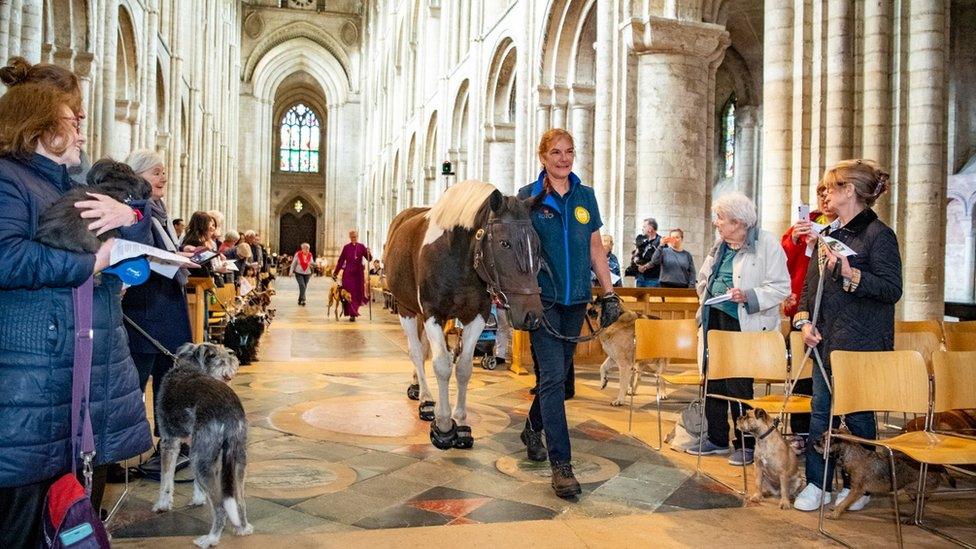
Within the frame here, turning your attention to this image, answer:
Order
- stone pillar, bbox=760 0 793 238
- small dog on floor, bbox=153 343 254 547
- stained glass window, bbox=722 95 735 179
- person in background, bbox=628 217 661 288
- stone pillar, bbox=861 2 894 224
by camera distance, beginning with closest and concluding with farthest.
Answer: small dog on floor, bbox=153 343 254 547 < stone pillar, bbox=861 2 894 224 < stone pillar, bbox=760 0 793 238 < person in background, bbox=628 217 661 288 < stained glass window, bbox=722 95 735 179

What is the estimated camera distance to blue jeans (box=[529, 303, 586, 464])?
3.84 meters

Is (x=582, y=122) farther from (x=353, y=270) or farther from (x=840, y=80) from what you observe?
(x=840, y=80)

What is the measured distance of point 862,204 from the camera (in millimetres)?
3674

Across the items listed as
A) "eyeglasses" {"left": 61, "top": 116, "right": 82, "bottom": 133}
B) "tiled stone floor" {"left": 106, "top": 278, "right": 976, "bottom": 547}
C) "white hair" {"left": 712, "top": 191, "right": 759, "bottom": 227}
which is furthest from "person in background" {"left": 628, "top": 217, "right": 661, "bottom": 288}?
"eyeglasses" {"left": 61, "top": 116, "right": 82, "bottom": 133}

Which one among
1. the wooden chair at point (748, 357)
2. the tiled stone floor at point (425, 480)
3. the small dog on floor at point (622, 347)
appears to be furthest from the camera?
the small dog on floor at point (622, 347)

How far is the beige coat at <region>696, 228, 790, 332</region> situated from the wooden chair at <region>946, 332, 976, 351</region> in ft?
5.39

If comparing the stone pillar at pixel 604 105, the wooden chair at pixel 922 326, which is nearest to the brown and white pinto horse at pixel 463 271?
the wooden chair at pixel 922 326

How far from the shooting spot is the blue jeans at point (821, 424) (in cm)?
367

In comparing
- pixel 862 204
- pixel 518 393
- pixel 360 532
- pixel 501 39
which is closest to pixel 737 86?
pixel 501 39

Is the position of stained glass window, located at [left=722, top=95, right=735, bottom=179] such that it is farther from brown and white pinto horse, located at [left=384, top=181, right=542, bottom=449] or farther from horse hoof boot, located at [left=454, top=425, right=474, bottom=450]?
horse hoof boot, located at [left=454, top=425, right=474, bottom=450]

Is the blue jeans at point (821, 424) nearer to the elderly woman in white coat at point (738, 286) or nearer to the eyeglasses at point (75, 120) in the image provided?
the elderly woman in white coat at point (738, 286)

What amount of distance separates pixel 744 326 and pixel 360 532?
2750 mm

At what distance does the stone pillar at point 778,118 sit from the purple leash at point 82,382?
8.03 m

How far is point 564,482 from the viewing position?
3.74 meters
